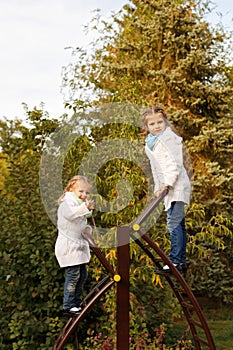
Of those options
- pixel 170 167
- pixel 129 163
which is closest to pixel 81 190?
pixel 170 167

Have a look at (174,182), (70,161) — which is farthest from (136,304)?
(174,182)

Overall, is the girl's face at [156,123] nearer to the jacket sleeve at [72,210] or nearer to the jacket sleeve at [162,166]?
the jacket sleeve at [162,166]

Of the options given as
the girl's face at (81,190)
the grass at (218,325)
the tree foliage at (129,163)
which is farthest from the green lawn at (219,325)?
the girl's face at (81,190)

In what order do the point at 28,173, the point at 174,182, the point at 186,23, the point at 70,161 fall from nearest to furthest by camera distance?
the point at 174,182
the point at 70,161
the point at 28,173
the point at 186,23

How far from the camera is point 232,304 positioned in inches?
356

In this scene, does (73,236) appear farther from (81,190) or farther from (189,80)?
(189,80)

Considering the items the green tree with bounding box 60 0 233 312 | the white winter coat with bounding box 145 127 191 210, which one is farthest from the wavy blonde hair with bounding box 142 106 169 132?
the green tree with bounding box 60 0 233 312

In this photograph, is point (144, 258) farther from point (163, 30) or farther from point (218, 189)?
point (163, 30)

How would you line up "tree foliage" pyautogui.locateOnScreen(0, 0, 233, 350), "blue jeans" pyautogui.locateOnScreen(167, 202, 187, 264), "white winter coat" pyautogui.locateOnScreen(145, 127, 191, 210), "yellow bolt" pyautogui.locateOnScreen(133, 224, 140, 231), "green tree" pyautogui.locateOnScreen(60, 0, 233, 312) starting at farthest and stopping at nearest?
"green tree" pyautogui.locateOnScreen(60, 0, 233, 312)
"tree foliage" pyautogui.locateOnScreen(0, 0, 233, 350)
"blue jeans" pyautogui.locateOnScreen(167, 202, 187, 264)
"white winter coat" pyautogui.locateOnScreen(145, 127, 191, 210)
"yellow bolt" pyautogui.locateOnScreen(133, 224, 140, 231)

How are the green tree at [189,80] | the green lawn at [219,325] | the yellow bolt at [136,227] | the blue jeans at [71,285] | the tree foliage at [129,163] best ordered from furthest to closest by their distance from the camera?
1. the green tree at [189,80]
2. the green lawn at [219,325]
3. the tree foliage at [129,163]
4. the blue jeans at [71,285]
5. the yellow bolt at [136,227]

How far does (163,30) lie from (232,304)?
4.22 metres

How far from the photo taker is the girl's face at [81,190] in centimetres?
348

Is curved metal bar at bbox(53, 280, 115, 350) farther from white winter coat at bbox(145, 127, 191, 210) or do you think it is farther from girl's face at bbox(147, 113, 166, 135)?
girl's face at bbox(147, 113, 166, 135)

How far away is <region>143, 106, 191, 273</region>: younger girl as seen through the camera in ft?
11.0
